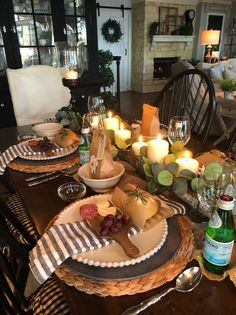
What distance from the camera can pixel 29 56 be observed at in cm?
320

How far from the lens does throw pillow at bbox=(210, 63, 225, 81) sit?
4.55 metres

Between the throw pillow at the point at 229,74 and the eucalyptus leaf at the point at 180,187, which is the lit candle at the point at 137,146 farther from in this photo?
the throw pillow at the point at 229,74

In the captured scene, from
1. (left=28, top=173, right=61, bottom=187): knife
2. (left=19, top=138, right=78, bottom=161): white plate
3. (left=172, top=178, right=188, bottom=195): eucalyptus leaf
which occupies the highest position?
(left=172, top=178, right=188, bottom=195): eucalyptus leaf

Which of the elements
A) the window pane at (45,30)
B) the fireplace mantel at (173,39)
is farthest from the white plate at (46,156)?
the fireplace mantel at (173,39)

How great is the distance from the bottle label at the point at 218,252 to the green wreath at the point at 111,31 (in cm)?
629

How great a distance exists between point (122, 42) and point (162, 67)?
4.26 ft

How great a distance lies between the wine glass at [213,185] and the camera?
69 cm

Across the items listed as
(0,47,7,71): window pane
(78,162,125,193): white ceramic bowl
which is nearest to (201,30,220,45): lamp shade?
(0,47,7,71): window pane

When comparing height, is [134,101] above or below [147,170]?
below

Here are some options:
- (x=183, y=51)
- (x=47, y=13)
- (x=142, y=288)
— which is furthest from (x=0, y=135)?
(x=183, y=51)

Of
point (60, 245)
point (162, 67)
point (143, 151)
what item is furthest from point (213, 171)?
point (162, 67)

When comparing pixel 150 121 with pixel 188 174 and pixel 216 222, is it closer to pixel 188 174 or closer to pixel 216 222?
pixel 188 174

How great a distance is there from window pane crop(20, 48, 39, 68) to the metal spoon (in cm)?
331

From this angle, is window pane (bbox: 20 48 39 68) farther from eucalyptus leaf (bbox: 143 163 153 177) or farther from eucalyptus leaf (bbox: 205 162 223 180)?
eucalyptus leaf (bbox: 205 162 223 180)
